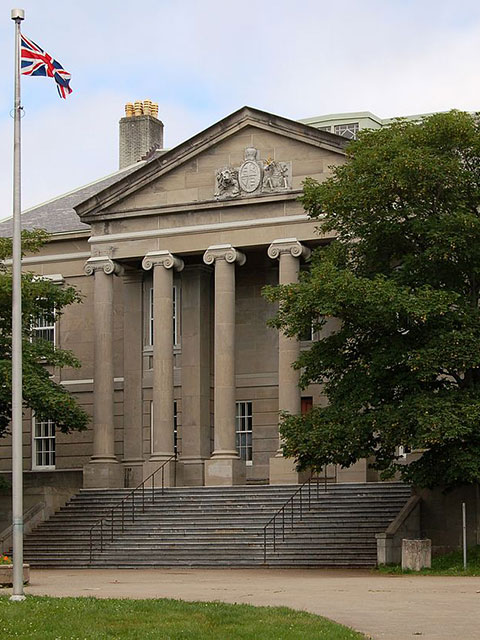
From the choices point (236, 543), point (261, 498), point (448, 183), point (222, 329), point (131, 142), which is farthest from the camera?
point (131, 142)

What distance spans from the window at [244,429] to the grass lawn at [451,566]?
563 inches

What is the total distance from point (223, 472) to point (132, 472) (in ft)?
16.5

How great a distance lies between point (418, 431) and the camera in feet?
109

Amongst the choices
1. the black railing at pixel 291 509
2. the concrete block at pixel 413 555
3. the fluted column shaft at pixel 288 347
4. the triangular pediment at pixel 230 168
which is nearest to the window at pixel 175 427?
the fluted column shaft at pixel 288 347

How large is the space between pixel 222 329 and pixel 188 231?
3.93 meters

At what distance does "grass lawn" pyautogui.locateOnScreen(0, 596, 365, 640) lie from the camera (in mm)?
18516

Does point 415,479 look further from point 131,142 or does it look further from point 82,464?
point 131,142

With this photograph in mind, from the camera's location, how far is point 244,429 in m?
49.5

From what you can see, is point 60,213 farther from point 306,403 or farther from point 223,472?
point 223,472

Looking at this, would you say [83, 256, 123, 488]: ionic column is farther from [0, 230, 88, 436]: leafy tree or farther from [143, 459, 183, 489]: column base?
[0, 230, 88, 436]: leafy tree

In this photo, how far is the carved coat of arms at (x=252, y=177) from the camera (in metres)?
45.9

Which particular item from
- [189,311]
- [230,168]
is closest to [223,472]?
[189,311]

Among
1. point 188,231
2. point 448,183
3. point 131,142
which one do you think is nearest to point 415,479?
point 448,183

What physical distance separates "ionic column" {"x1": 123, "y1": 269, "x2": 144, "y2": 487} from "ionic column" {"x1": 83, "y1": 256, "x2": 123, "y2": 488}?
848 millimetres
